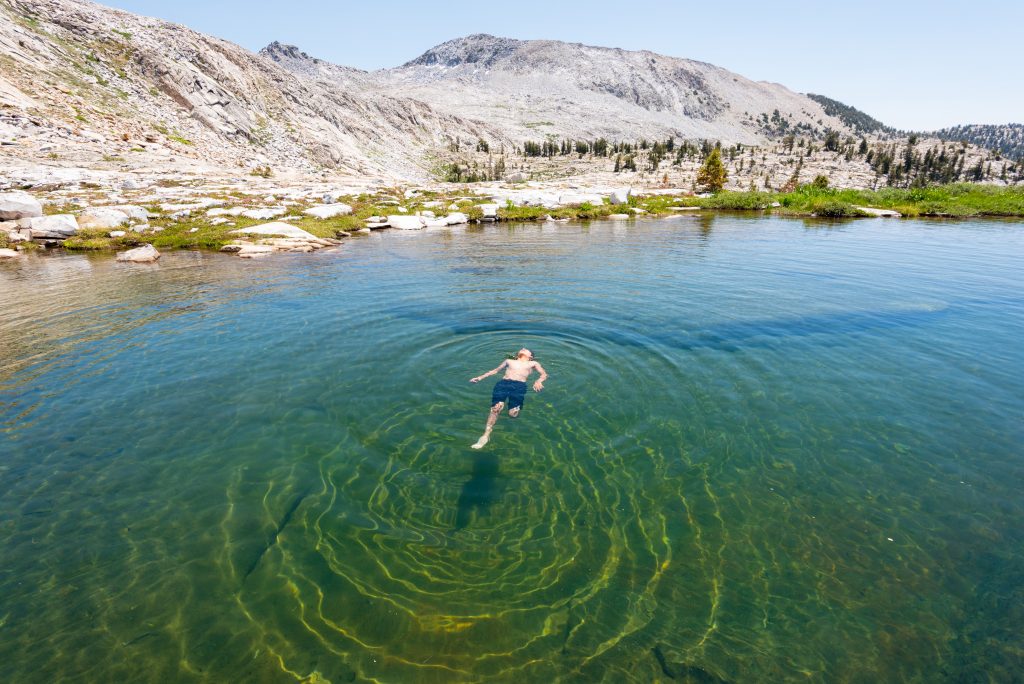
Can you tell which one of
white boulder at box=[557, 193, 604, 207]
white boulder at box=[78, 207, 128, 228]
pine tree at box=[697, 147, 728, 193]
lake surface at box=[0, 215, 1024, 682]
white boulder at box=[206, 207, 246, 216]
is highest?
pine tree at box=[697, 147, 728, 193]

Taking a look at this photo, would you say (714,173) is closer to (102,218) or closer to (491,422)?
(102,218)

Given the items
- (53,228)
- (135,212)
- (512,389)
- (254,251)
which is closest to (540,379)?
(512,389)

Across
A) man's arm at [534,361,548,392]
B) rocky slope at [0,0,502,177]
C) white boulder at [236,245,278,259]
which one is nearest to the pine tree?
rocky slope at [0,0,502,177]

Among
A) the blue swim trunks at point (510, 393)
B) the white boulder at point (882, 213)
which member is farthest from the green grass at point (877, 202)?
the blue swim trunks at point (510, 393)

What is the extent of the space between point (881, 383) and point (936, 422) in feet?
6.43

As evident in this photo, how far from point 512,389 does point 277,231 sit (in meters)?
31.7

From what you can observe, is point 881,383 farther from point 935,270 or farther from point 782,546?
point 935,270

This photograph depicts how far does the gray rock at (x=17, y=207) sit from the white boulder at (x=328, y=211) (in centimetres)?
1954

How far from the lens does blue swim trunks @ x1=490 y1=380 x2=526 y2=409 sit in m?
9.73

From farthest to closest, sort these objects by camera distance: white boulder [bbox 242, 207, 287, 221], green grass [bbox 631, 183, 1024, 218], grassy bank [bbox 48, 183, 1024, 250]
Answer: green grass [bbox 631, 183, 1024, 218], white boulder [bbox 242, 207, 287, 221], grassy bank [bbox 48, 183, 1024, 250]

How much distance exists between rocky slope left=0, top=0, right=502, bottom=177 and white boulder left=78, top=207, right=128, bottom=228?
2594 centimetres

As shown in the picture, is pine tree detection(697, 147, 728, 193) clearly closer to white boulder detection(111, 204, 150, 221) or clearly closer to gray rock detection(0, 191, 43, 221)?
white boulder detection(111, 204, 150, 221)

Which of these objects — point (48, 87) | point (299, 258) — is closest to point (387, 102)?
point (48, 87)

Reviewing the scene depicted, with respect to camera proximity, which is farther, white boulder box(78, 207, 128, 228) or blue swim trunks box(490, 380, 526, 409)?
white boulder box(78, 207, 128, 228)
